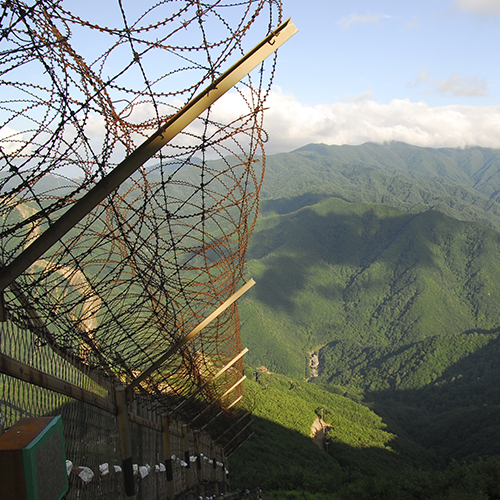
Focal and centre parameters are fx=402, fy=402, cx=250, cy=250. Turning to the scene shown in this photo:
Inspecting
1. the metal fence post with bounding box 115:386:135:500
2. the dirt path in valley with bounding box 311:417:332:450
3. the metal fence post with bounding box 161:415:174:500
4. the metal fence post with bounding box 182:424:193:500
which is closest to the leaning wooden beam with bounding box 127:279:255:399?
the metal fence post with bounding box 115:386:135:500

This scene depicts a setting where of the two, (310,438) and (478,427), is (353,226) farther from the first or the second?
(310,438)

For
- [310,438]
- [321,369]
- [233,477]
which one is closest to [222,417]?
A: [233,477]

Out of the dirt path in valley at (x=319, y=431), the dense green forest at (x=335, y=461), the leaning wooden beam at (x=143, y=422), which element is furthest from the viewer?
the dirt path in valley at (x=319, y=431)

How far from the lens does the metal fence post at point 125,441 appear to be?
356cm

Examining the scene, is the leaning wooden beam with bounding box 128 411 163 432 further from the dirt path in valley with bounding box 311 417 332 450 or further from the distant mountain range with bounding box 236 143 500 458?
the distant mountain range with bounding box 236 143 500 458

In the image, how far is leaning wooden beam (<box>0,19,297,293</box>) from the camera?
6.17 ft

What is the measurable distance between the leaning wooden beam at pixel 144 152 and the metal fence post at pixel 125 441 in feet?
7.08

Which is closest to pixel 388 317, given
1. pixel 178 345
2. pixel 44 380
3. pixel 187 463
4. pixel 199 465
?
pixel 199 465

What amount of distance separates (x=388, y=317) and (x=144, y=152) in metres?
125

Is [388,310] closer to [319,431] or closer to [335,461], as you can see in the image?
[319,431]

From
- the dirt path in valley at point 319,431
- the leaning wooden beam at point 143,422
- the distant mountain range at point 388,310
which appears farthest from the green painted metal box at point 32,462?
the distant mountain range at point 388,310

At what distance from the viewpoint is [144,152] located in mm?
1921

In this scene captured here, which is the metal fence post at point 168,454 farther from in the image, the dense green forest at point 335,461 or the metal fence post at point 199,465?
the dense green forest at point 335,461

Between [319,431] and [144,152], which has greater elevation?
[144,152]
